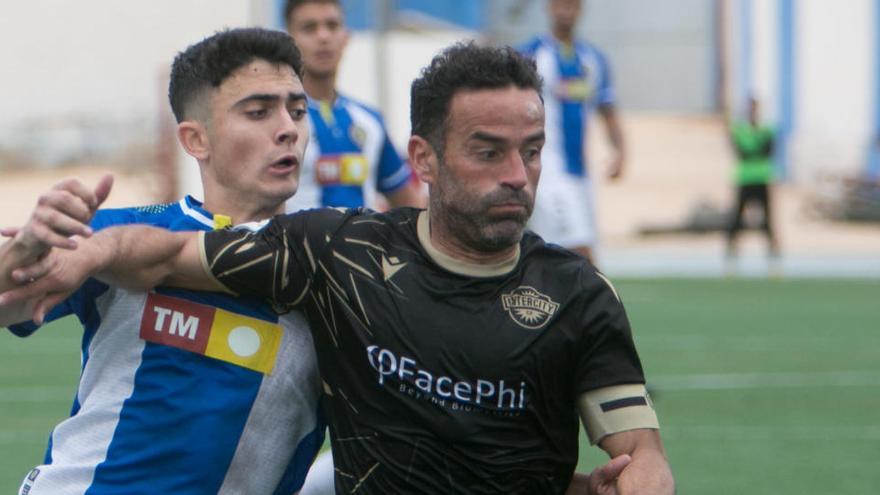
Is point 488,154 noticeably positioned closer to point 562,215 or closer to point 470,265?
point 470,265

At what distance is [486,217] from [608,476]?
640 mm

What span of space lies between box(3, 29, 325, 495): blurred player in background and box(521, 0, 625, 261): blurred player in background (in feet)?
20.9

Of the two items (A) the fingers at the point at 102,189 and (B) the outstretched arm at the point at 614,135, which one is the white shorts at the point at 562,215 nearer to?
(B) the outstretched arm at the point at 614,135

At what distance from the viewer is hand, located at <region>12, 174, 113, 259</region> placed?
3.66 meters

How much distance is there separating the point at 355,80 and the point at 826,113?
13.2 metres

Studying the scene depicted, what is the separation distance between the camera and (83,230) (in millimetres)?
3676

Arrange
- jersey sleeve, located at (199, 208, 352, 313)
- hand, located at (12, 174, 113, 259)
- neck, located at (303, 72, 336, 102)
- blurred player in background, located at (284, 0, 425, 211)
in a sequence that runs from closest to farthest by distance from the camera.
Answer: hand, located at (12, 174, 113, 259), jersey sleeve, located at (199, 208, 352, 313), blurred player in background, located at (284, 0, 425, 211), neck, located at (303, 72, 336, 102)

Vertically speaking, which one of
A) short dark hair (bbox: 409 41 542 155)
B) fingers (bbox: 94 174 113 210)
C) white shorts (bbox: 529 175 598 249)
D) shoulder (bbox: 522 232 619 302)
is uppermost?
short dark hair (bbox: 409 41 542 155)

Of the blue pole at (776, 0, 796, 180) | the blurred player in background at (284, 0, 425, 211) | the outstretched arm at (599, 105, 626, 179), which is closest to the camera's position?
the blurred player in background at (284, 0, 425, 211)

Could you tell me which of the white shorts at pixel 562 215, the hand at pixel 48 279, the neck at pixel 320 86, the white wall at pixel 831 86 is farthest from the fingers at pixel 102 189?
the white wall at pixel 831 86

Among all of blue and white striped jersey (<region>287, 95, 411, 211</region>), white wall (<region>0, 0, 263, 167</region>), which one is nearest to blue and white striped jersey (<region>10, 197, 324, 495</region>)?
blue and white striped jersey (<region>287, 95, 411, 211</region>)

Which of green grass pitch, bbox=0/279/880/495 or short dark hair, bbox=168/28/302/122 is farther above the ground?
short dark hair, bbox=168/28/302/122

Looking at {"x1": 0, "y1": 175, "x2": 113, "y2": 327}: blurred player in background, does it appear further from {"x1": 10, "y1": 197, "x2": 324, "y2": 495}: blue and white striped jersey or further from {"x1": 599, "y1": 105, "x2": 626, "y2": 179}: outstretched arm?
{"x1": 599, "y1": 105, "x2": 626, "y2": 179}: outstretched arm

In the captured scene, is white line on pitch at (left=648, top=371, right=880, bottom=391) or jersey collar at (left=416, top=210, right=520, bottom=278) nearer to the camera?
jersey collar at (left=416, top=210, right=520, bottom=278)
